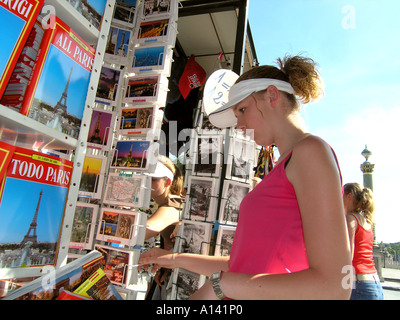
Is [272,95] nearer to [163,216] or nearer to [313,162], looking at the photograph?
[313,162]

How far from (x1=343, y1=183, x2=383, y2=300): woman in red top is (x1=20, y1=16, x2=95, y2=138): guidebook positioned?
8.44 ft

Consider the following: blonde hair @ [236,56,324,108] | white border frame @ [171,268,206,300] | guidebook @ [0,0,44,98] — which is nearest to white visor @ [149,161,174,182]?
white border frame @ [171,268,206,300]

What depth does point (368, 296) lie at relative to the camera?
2598 mm

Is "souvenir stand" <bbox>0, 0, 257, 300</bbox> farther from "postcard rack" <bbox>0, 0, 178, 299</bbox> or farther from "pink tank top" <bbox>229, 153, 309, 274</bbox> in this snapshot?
"pink tank top" <bbox>229, 153, 309, 274</bbox>

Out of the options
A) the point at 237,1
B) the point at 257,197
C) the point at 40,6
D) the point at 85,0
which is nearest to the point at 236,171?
the point at 257,197

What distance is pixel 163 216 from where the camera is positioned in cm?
224

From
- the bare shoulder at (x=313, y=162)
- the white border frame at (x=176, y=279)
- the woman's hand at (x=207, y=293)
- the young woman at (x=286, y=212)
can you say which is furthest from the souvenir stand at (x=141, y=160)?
the bare shoulder at (x=313, y=162)

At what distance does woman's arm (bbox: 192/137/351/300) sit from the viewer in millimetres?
633

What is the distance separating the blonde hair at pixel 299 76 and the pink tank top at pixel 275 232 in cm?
35

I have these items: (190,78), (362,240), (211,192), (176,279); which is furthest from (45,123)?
(190,78)

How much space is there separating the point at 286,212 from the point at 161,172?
155 cm

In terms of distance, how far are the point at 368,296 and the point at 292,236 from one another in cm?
246

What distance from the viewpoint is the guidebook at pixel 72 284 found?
0.68 metres
